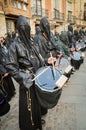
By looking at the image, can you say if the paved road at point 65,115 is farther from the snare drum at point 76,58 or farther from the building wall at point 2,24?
the building wall at point 2,24

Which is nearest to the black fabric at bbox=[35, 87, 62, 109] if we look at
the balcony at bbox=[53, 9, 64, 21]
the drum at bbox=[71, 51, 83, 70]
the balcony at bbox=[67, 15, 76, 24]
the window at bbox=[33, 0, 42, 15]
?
the drum at bbox=[71, 51, 83, 70]

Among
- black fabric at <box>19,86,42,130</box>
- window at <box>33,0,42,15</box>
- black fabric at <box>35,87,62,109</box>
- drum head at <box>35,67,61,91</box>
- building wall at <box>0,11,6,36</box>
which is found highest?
window at <box>33,0,42,15</box>

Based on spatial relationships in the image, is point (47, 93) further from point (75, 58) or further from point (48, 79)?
point (75, 58)

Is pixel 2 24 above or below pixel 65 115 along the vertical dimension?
above

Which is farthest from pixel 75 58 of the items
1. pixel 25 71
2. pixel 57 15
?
pixel 57 15

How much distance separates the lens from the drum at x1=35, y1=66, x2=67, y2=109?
345 centimetres

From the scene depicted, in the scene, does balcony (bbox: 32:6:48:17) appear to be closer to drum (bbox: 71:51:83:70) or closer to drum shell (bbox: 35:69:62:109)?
drum (bbox: 71:51:83:70)

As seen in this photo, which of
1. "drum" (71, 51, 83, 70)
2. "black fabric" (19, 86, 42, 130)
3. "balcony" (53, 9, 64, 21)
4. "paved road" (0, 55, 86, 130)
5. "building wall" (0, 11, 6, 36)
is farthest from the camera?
"balcony" (53, 9, 64, 21)

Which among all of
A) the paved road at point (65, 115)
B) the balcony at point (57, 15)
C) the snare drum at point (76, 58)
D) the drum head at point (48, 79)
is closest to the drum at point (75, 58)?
the snare drum at point (76, 58)

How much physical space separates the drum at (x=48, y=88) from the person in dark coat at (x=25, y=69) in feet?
0.43

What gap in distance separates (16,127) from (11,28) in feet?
50.1

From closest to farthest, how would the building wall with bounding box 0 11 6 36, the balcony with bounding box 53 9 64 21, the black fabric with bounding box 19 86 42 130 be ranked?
the black fabric with bounding box 19 86 42 130 → the building wall with bounding box 0 11 6 36 → the balcony with bounding box 53 9 64 21

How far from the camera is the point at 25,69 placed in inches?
146

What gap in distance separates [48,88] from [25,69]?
50 centimetres
